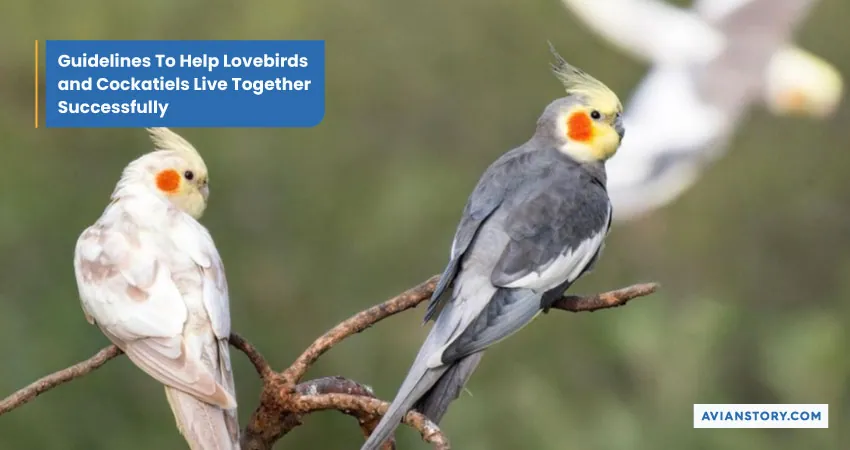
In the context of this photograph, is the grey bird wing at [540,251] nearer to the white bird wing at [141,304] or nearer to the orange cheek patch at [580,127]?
the orange cheek patch at [580,127]

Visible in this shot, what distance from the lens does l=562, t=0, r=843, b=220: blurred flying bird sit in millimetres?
2490

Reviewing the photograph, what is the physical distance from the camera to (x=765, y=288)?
2617mm

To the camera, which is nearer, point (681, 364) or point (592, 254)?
point (592, 254)

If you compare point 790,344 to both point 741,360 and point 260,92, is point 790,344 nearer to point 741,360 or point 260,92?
point 741,360

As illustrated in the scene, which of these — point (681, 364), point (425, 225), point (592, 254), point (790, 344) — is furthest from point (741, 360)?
point (592, 254)

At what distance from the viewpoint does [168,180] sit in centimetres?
152

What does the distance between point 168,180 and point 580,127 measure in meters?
0.60

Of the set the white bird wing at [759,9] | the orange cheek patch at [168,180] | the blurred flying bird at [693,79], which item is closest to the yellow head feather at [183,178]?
the orange cheek patch at [168,180]

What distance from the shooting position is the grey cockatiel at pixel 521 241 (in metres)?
1.20

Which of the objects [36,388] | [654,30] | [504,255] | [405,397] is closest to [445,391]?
[405,397]

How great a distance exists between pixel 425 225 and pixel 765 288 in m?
0.87

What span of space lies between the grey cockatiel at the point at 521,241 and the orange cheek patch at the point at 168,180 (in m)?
0.42

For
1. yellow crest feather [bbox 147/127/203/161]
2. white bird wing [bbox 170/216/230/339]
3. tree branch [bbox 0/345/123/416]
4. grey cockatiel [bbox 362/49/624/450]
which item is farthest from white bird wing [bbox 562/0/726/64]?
tree branch [bbox 0/345/123/416]

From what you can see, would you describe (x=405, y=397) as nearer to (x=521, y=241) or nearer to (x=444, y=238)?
(x=521, y=241)
